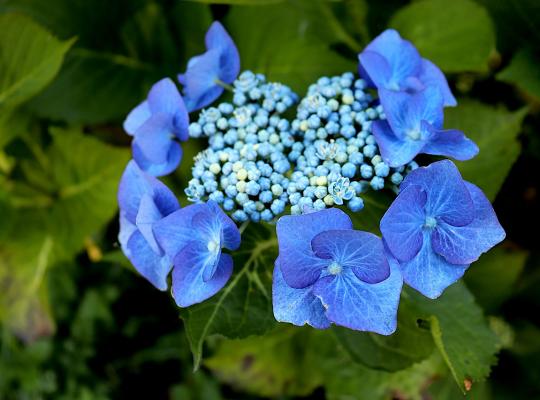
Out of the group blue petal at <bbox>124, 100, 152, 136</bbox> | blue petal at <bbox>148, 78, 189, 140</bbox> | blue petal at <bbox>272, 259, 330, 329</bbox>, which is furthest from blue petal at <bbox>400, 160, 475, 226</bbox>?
blue petal at <bbox>124, 100, 152, 136</bbox>

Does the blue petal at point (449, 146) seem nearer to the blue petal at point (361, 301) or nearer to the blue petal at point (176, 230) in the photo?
the blue petal at point (361, 301)

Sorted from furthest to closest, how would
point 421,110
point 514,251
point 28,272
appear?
point 28,272
point 514,251
point 421,110

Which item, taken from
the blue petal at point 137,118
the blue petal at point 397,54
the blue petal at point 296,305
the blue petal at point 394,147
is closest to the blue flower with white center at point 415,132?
the blue petal at point 394,147

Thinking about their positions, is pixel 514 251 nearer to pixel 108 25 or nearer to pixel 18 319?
pixel 108 25

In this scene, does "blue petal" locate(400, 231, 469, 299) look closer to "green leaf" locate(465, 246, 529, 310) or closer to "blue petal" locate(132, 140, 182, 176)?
"blue petal" locate(132, 140, 182, 176)

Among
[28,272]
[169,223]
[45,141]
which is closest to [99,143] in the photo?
[45,141]

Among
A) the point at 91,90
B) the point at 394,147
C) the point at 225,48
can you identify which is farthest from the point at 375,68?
the point at 91,90

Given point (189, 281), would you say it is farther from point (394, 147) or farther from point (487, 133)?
point (487, 133)
